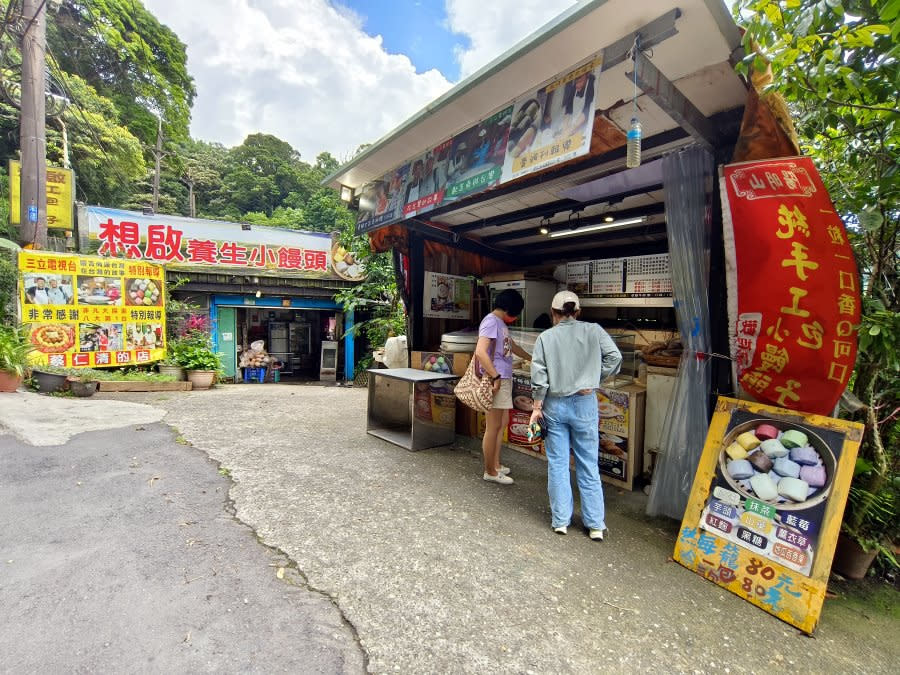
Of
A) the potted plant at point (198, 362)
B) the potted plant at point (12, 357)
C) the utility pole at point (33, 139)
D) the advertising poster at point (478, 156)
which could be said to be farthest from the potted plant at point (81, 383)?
the advertising poster at point (478, 156)

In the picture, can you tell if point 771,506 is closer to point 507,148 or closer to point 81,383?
point 507,148

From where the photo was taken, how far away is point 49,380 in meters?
6.90

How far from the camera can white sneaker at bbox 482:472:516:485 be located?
12.0 feet

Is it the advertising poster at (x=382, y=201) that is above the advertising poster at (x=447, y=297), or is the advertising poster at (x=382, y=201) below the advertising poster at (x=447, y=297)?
above

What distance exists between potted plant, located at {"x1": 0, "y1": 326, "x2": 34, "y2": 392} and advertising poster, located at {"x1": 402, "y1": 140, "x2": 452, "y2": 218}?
22.3ft

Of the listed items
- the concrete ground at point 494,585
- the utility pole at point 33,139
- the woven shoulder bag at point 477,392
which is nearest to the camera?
the concrete ground at point 494,585

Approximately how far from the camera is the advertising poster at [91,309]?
7336 mm

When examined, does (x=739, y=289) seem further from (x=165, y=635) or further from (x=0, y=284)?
(x=0, y=284)

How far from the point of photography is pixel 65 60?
1625cm

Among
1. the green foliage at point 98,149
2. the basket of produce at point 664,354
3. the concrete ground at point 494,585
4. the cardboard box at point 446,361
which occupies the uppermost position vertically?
the green foliage at point 98,149

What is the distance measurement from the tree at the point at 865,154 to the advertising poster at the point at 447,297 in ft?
13.4

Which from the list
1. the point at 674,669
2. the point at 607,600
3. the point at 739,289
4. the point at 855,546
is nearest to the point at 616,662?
the point at 674,669

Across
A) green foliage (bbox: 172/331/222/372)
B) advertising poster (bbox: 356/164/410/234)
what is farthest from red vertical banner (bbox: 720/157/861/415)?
green foliage (bbox: 172/331/222/372)

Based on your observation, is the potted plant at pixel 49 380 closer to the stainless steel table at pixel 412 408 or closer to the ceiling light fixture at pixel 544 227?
the stainless steel table at pixel 412 408
